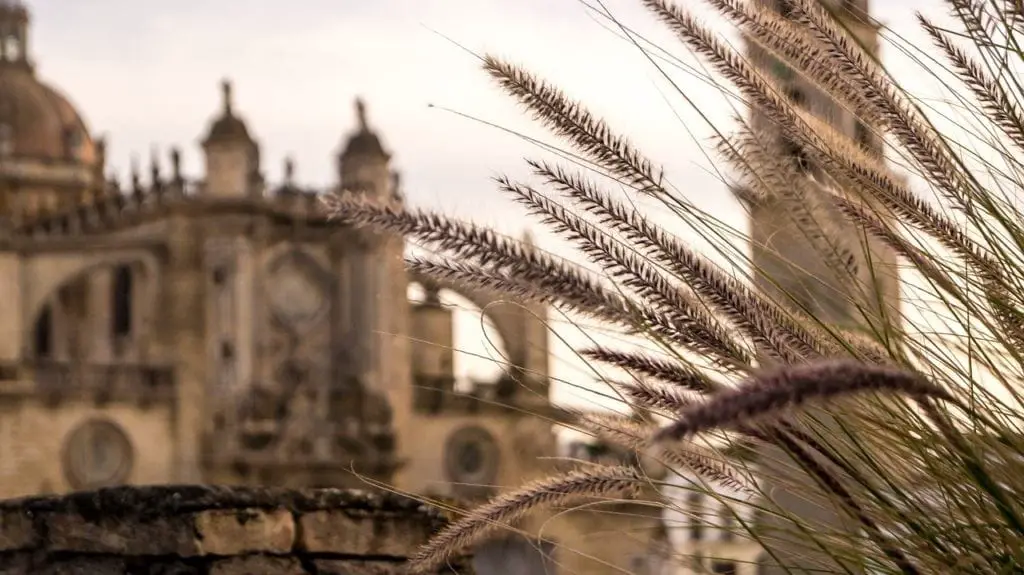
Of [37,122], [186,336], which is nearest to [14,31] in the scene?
[37,122]

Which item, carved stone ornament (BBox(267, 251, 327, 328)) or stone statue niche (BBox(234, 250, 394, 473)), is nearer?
stone statue niche (BBox(234, 250, 394, 473))

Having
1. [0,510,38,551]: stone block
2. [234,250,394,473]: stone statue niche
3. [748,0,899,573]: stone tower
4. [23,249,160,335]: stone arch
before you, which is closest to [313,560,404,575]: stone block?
[0,510,38,551]: stone block

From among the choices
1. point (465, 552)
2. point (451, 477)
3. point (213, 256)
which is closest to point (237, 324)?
point (213, 256)

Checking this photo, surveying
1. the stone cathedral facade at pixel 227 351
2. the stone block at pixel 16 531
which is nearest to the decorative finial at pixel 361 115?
the stone cathedral facade at pixel 227 351

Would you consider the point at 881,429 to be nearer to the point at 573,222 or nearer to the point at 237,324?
the point at 573,222

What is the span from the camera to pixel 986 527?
239cm

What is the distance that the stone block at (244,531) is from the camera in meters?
3.72

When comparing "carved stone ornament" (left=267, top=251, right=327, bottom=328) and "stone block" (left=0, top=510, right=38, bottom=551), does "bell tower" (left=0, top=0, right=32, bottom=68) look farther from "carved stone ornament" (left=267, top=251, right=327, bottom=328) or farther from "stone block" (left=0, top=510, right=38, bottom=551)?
"stone block" (left=0, top=510, right=38, bottom=551)

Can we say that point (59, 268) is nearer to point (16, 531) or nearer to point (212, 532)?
point (16, 531)

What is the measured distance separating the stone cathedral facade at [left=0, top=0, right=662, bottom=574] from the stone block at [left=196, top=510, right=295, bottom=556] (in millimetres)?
27606

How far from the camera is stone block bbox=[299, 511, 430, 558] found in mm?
3918

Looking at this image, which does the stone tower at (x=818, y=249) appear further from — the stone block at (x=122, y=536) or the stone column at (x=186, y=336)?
the stone column at (x=186, y=336)

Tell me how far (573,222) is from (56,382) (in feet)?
105

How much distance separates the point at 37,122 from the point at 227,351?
953cm
